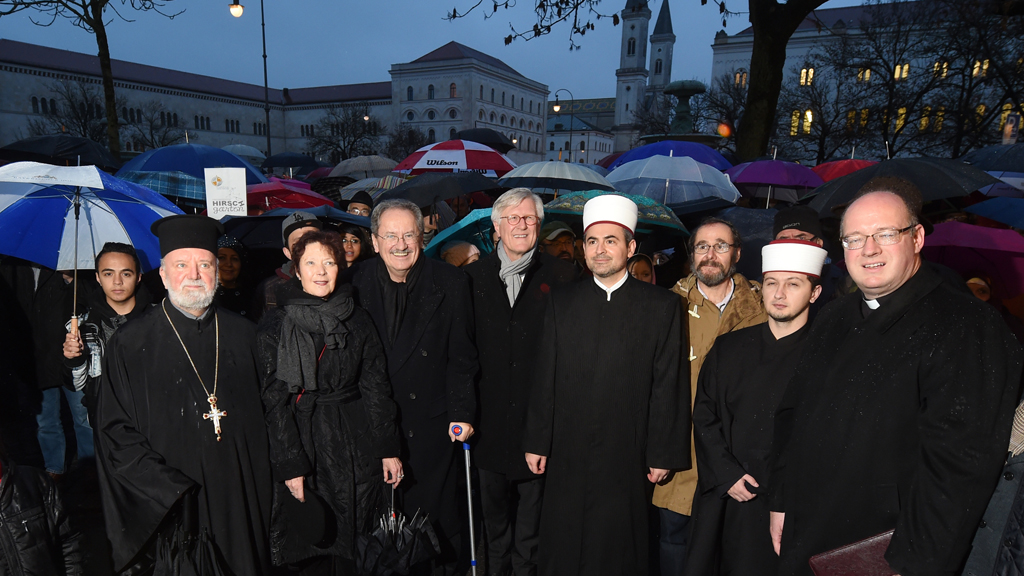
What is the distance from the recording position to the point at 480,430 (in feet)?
12.3

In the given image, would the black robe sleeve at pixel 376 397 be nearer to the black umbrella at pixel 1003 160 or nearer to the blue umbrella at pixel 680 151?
the blue umbrella at pixel 680 151

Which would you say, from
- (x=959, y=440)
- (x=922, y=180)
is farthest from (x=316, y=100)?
(x=959, y=440)

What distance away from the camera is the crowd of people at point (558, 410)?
2168mm

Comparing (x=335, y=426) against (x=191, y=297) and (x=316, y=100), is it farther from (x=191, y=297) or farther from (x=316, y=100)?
(x=316, y=100)

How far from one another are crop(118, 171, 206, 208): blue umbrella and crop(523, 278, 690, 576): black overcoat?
5.40 metres

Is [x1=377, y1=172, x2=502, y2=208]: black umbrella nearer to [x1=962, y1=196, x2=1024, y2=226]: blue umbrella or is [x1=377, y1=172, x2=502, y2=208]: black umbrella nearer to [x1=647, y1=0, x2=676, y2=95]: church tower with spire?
[x1=962, y1=196, x2=1024, y2=226]: blue umbrella

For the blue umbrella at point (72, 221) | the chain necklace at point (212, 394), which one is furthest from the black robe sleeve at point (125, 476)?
the blue umbrella at point (72, 221)

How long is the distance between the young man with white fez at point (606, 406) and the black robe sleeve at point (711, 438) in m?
0.11

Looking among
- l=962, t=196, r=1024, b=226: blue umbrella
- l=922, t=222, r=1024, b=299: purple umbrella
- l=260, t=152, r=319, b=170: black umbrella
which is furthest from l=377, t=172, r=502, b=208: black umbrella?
l=260, t=152, r=319, b=170: black umbrella

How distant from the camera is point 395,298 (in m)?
3.52

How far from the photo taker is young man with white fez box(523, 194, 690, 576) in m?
3.21

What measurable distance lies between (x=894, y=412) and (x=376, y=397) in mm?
2409

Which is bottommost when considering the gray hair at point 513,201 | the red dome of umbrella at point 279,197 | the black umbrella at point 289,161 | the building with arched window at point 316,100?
the gray hair at point 513,201

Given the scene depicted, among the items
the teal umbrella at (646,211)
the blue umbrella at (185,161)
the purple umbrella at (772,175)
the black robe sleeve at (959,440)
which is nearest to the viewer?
the black robe sleeve at (959,440)
